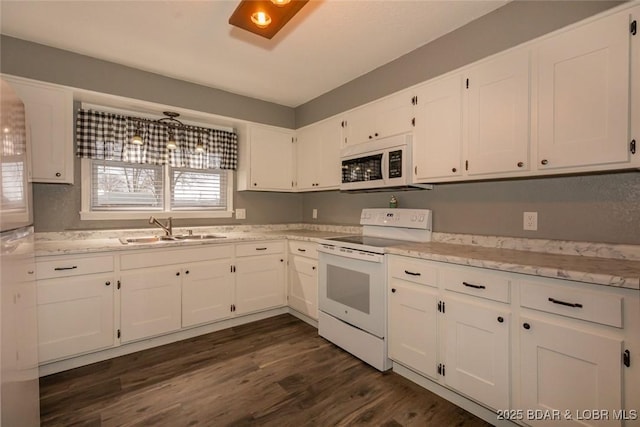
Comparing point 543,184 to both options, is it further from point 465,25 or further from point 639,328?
point 465,25

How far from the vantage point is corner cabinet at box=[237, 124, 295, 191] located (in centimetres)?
347

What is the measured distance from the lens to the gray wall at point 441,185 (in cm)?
170

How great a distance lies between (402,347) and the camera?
2094 mm

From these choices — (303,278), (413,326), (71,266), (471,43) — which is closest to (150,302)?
(71,266)

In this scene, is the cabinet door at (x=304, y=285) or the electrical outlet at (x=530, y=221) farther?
the cabinet door at (x=304, y=285)

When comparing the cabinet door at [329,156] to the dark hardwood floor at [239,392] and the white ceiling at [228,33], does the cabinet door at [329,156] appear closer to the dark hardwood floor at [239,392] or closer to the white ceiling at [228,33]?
the white ceiling at [228,33]

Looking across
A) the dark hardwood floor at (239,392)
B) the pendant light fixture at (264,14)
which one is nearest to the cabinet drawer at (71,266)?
the dark hardwood floor at (239,392)

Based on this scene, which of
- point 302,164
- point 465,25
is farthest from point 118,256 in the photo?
point 465,25

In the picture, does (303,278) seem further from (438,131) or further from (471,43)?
(471,43)

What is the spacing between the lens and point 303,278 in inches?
122

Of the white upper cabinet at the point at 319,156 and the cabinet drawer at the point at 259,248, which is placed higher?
the white upper cabinet at the point at 319,156

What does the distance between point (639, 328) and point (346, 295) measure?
1.72 m

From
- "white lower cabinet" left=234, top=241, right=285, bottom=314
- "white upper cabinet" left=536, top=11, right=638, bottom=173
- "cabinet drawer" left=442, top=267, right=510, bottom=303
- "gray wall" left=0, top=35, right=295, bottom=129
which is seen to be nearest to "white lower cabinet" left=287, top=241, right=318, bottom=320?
"white lower cabinet" left=234, top=241, right=285, bottom=314

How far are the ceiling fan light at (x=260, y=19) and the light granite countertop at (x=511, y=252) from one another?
1.78 metres
